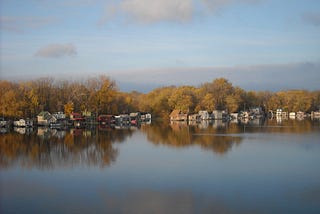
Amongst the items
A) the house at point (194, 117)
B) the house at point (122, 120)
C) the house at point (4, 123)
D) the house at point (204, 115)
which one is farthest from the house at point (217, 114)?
the house at point (4, 123)

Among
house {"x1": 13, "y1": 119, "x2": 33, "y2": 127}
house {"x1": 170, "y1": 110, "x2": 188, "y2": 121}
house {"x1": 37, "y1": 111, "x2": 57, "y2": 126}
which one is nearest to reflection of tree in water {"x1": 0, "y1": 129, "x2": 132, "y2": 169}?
house {"x1": 13, "y1": 119, "x2": 33, "y2": 127}

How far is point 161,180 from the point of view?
14547 millimetres

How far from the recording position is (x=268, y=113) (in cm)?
9875

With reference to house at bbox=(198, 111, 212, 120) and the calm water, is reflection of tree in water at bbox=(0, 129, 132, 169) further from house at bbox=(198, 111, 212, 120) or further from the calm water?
house at bbox=(198, 111, 212, 120)

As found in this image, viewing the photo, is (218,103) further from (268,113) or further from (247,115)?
(268,113)

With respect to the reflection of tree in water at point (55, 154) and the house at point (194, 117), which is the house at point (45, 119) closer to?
the reflection of tree in water at point (55, 154)

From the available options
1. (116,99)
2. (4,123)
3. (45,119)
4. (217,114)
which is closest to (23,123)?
(4,123)

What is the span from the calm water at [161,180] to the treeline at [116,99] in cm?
2680

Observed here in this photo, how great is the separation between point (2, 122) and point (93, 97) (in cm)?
1525

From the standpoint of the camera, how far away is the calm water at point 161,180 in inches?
433

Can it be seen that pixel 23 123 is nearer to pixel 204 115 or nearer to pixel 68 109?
pixel 68 109

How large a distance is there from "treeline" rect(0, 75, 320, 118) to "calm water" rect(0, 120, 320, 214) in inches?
1055

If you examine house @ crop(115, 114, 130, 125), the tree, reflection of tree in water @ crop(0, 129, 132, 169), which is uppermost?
the tree

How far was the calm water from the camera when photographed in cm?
1101
